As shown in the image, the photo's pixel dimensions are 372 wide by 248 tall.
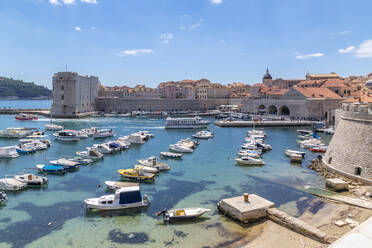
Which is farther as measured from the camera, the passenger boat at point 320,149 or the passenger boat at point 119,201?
the passenger boat at point 320,149

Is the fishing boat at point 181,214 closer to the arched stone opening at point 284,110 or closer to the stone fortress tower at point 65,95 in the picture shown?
the arched stone opening at point 284,110

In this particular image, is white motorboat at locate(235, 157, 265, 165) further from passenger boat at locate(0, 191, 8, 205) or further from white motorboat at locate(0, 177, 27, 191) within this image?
passenger boat at locate(0, 191, 8, 205)

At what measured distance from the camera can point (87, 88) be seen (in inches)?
3071

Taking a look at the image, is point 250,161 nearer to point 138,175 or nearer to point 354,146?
point 354,146

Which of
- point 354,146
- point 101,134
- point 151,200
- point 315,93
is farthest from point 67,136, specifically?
point 315,93

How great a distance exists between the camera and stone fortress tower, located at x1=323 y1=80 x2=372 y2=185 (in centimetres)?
1784

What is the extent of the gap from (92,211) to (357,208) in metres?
13.6

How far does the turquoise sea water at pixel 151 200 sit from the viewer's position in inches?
491

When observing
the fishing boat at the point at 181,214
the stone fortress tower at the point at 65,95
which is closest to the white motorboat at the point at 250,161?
the fishing boat at the point at 181,214

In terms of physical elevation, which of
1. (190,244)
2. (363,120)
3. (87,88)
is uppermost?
(87,88)

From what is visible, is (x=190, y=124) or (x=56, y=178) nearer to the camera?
(x=56, y=178)

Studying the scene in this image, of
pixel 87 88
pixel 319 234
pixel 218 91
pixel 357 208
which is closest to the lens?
pixel 319 234

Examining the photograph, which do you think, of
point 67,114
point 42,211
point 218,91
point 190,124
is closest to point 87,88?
point 67,114

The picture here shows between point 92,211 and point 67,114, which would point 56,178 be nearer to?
point 92,211
